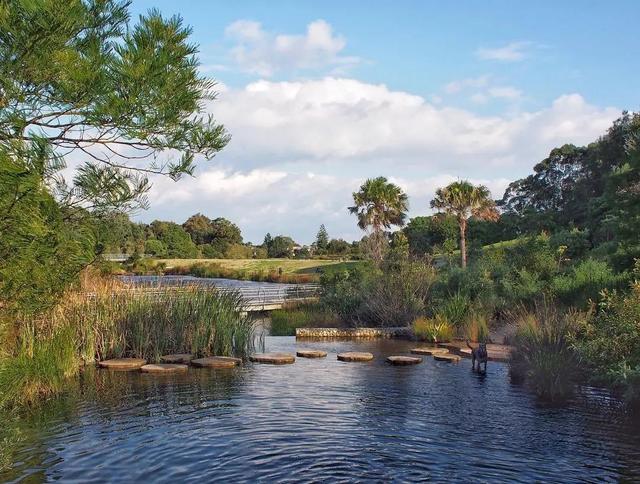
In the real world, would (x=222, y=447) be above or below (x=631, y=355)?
below

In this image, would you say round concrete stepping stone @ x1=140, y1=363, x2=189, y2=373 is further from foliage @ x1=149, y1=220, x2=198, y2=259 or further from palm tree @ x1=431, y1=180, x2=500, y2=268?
foliage @ x1=149, y1=220, x2=198, y2=259

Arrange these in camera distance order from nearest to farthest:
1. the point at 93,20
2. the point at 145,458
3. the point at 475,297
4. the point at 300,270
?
the point at 93,20 < the point at 145,458 < the point at 475,297 < the point at 300,270

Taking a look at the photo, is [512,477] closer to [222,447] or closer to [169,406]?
[222,447]

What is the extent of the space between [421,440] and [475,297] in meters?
14.2

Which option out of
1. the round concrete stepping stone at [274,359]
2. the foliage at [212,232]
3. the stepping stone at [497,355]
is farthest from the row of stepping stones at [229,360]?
the foliage at [212,232]

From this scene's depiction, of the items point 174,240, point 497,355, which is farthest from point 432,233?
point 497,355

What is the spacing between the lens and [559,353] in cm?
1161

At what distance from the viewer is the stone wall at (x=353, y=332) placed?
2080 cm

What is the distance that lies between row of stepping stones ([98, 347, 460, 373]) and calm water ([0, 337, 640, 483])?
516 millimetres

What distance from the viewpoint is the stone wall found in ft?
68.2

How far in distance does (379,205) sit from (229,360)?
28.5 m

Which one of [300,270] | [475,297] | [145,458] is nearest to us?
[145,458]

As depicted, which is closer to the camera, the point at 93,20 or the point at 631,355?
the point at 93,20

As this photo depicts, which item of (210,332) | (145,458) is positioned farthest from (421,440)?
(210,332)
